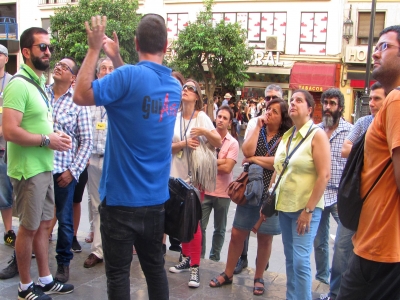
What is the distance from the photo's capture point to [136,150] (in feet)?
8.60

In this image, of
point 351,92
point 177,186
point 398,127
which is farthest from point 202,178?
point 351,92

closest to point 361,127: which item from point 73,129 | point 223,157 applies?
point 223,157

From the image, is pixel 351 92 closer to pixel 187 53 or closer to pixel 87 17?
pixel 187 53

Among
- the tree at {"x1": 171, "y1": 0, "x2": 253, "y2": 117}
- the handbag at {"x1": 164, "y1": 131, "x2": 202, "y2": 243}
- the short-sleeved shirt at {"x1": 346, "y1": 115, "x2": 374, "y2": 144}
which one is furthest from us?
the tree at {"x1": 171, "y1": 0, "x2": 253, "y2": 117}

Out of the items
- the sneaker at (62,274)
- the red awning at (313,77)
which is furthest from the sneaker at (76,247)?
the red awning at (313,77)

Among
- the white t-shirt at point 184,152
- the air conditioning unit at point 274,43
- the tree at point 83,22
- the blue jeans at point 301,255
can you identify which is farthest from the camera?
the air conditioning unit at point 274,43

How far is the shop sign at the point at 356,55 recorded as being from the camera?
22.1 metres

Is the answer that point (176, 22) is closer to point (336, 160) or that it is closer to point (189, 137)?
point (189, 137)

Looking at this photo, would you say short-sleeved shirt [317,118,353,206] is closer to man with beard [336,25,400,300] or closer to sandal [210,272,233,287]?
sandal [210,272,233,287]

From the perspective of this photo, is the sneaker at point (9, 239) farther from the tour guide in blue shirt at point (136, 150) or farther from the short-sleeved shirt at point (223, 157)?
the tour guide in blue shirt at point (136, 150)

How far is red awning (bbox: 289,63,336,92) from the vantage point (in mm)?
22594

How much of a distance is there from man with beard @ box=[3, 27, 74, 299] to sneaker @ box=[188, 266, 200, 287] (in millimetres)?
1306

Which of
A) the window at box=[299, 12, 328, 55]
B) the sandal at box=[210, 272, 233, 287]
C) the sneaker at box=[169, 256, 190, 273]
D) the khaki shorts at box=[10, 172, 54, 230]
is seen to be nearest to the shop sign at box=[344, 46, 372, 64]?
the window at box=[299, 12, 328, 55]

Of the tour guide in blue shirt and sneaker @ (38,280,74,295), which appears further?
sneaker @ (38,280,74,295)
